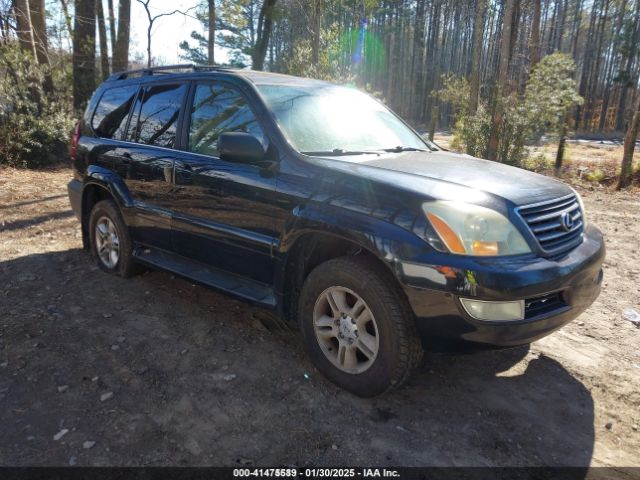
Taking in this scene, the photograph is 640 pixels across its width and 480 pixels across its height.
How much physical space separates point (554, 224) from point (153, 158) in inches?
121

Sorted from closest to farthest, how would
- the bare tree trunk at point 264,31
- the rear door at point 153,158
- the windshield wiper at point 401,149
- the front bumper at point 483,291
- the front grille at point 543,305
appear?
the front bumper at point 483,291 < the front grille at point 543,305 < the windshield wiper at point 401,149 < the rear door at point 153,158 < the bare tree trunk at point 264,31

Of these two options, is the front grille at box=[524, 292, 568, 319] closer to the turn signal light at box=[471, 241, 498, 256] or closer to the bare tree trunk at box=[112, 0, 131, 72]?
the turn signal light at box=[471, 241, 498, 256]

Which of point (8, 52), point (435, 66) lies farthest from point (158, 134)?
point (435, 66)

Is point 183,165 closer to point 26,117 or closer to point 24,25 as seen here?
point 26,117

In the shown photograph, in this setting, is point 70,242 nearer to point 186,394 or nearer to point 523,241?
point 186,394

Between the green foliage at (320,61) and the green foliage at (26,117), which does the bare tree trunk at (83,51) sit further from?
the green foliage at (320,61)

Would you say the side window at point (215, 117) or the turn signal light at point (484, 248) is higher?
the side window at point (215, 117)

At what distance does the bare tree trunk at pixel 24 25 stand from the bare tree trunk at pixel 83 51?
1321 millimetres

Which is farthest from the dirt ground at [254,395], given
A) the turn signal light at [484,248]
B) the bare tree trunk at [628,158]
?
the bare tree trunk at [628,158]

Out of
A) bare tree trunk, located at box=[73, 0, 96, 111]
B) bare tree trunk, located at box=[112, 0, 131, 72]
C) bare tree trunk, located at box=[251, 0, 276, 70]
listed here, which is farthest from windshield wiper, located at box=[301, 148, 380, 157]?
bare tree trunk, located at box=[251, 0, 276, 70]

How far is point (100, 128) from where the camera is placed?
4.77 m

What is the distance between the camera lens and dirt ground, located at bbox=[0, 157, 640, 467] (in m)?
2.37

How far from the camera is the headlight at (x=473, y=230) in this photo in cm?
238

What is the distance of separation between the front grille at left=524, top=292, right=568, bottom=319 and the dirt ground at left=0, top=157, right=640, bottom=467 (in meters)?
0.40
